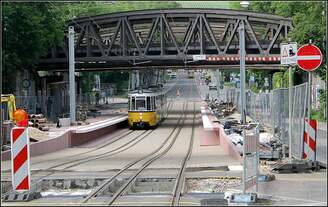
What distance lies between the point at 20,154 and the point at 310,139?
790cm

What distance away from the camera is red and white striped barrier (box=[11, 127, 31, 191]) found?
12867mm

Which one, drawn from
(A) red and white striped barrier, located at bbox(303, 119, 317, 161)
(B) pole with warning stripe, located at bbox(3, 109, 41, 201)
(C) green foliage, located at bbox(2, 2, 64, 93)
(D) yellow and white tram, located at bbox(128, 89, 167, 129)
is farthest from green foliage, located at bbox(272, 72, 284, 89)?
(B) pole with warning stripe, located at bbox(3, 109, 41, 201)

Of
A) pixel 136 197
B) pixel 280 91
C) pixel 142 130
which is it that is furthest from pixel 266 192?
pixel 142 130

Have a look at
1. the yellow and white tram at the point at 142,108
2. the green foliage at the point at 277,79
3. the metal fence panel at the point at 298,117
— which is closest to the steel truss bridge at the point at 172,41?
the green foliage at the point at 277,79

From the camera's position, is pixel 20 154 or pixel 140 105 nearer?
pixel 20 154

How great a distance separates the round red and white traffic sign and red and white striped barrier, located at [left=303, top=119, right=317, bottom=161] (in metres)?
1.50

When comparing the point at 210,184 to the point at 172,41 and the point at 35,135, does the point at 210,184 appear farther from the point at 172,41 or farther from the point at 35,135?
the point at 172,41

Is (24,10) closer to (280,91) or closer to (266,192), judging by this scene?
(280,91)

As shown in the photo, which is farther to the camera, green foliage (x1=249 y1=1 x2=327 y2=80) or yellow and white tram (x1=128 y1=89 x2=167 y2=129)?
yellow and white tram (x1=128 y1=89 x2=167 y2=129)

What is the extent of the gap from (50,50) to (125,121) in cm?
1262

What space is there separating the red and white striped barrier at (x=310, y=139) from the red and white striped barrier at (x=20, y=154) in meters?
7.64

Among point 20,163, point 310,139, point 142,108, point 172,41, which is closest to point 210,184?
point 310,139

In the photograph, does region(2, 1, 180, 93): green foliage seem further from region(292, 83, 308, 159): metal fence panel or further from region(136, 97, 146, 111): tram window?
region(292, 83, 308, 159): metal fence panel

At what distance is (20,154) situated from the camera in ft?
42.4
